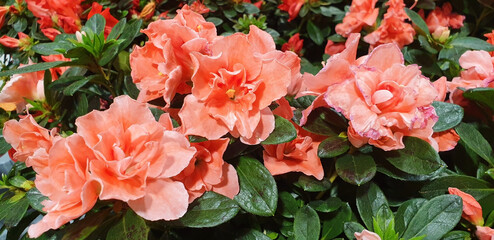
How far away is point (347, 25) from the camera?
1319mm

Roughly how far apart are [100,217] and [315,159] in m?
0.38

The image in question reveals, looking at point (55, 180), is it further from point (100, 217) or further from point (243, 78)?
point (243, 78)

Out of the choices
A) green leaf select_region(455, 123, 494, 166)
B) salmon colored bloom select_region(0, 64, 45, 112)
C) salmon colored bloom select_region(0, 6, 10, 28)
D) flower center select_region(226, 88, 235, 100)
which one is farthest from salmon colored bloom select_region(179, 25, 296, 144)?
salmon colored bloom select_region(0, 6, 10, 28)

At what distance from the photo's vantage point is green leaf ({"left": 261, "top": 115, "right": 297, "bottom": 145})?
0.65 meters

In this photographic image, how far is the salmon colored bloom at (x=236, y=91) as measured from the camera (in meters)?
0.63

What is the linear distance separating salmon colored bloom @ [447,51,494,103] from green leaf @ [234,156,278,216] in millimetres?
494

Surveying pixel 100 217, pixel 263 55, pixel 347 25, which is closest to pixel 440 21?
pixel 347 25

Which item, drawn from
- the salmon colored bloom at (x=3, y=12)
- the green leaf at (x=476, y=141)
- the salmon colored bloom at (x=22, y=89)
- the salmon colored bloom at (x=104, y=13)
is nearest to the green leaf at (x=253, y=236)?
the green leaf at (x=476, y=141)

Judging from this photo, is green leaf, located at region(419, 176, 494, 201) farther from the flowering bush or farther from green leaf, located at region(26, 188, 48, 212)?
green leaf, located at region(26, 188, 48, 212)

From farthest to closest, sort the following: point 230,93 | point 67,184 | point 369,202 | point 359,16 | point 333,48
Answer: point 333,48 < point 359,16 < point 369,202 < point 230,93 < point 67,184

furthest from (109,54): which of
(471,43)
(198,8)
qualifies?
(471,43)

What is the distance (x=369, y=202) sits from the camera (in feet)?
2.48

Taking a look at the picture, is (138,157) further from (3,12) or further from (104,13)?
(3,12)

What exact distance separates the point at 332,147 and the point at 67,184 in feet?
1.37
